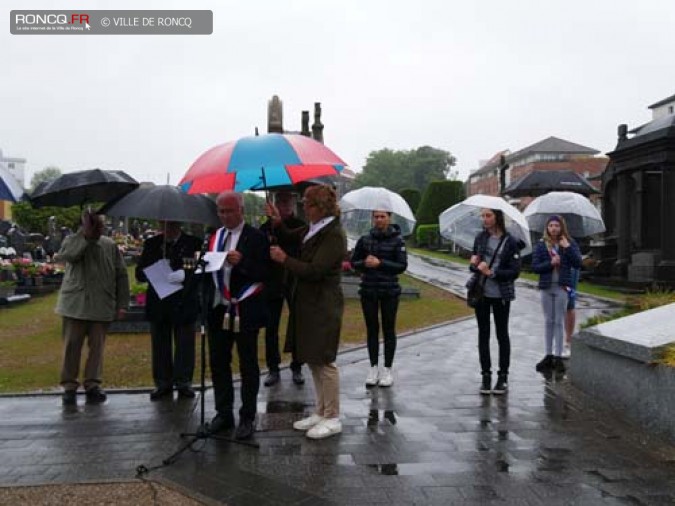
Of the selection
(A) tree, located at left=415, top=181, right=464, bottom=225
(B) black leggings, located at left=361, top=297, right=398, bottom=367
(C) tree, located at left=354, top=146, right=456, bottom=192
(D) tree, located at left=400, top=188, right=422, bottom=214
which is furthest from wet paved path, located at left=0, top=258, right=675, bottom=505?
(C) tree, located at left=354, top=146, right=456, bottom=192

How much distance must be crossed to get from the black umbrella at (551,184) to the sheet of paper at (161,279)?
16.1m

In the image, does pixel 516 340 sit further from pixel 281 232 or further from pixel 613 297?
pixel 613 297

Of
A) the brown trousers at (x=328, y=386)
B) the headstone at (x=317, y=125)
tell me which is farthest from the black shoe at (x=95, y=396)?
the headstone at (x=317, y=125)

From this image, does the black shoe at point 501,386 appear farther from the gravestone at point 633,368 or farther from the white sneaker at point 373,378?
the white sneaker at point 373,378

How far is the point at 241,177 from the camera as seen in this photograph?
511 centimetres

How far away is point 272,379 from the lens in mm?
6664

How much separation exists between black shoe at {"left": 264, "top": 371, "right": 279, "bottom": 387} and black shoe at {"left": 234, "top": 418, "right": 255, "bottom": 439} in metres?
1.74

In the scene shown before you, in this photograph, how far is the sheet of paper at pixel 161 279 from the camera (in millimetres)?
5660

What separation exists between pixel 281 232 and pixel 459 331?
611cm

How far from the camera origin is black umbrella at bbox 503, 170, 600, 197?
63.6ft

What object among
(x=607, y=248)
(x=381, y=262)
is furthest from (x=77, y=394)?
(x=607, y=248)

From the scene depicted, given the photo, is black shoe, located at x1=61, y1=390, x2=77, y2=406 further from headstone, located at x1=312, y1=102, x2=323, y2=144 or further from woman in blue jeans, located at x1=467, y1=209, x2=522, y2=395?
headstone, located at x1=312, y1=102, x2=323, y2=144

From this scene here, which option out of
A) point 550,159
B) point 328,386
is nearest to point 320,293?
point 328,386

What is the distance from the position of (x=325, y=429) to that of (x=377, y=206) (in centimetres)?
250
